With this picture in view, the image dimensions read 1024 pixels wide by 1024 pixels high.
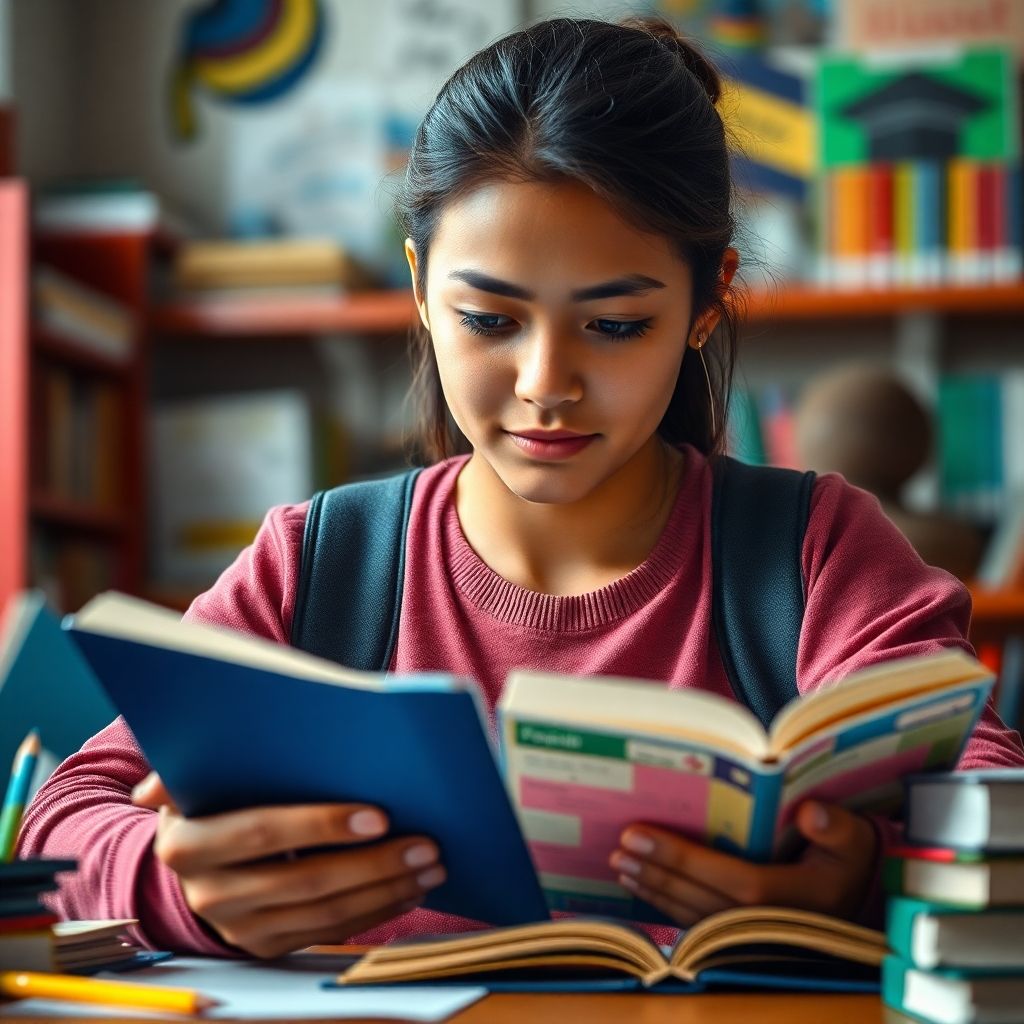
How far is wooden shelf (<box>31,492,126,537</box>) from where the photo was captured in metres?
2.66

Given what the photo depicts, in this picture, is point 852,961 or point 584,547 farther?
point 584,547

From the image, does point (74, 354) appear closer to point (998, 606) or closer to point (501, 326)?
point (998, 606)

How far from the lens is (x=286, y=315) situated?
2953mm

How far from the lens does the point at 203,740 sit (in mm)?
792

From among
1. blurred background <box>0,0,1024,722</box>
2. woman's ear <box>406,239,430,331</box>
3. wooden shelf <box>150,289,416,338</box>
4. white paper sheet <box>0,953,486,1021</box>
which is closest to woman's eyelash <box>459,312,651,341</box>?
woman's ear <box>406,239,430,331</box>

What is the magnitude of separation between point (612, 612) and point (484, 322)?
268mm

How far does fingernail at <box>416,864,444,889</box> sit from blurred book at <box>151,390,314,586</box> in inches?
84.4

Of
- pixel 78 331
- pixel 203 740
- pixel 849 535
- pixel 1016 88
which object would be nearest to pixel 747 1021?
pixel 203 740

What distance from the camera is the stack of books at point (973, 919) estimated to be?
27.3 inches

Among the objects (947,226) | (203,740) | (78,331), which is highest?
(947,226)

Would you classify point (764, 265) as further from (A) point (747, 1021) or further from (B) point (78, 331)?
(B) point (78, 331)

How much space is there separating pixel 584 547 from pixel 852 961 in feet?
1.64

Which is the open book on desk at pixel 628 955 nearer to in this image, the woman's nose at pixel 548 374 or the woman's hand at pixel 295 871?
the woman's hand at pixel 295 871

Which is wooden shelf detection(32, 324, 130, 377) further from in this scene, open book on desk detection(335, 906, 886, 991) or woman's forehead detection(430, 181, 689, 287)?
open book on desk detection(335, 906, 886, 991)
